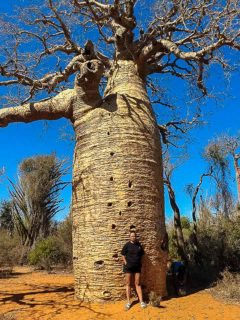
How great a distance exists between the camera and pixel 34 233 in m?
15.0

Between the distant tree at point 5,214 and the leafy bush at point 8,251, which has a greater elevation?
the distant tree at point 5,214

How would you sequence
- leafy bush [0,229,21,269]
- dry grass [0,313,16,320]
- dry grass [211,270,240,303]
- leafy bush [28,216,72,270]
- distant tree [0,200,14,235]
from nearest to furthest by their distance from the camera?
dry grass [0,313,16,320] → dry grass [211,270,240,303] → leafy bush [28,216,72,270] → leafy bush [0,229,21,269] → distant tree [0,200,14,235]

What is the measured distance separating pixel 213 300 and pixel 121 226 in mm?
1752

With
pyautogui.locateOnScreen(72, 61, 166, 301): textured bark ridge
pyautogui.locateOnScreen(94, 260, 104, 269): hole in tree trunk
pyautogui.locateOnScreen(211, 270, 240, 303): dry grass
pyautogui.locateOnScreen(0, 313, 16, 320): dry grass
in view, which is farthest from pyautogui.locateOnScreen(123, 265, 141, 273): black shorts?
pyautogui.locateOnScreen(0, 313, 16, 320): dry grass

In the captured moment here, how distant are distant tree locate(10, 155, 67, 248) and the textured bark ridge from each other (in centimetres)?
837

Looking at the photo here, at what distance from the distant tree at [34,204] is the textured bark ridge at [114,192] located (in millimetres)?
8373

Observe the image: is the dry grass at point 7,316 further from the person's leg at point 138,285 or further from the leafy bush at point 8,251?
the leafy bush at point 8,251

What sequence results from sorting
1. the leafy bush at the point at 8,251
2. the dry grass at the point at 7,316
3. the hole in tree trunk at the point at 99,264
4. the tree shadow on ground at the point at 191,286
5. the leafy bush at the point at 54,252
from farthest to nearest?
the leafy bush at the point at 8,251, the leafy bush at the point at 54,252, the tree shadow on ground at the point at 191,286, the hole in tree trunk at the point at 99,264, the dry grass at the point at 7,316

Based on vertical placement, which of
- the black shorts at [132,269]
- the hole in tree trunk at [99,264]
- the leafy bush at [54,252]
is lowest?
the black shorts at [132,269]

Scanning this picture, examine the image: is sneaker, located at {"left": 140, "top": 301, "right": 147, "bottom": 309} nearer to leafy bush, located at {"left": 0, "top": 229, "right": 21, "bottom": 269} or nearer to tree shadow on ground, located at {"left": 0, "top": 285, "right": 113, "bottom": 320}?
tree shadow on ground, located at {"left": 0, "top": 285, "right": 113, "bottom": 320}

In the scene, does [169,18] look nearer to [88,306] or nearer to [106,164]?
[106,164]

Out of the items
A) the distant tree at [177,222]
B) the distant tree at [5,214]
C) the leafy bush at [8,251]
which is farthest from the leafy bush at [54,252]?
the distant tree at [5,214]

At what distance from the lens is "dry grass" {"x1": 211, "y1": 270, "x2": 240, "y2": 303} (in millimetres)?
6012

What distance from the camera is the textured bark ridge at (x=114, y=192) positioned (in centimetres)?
590
